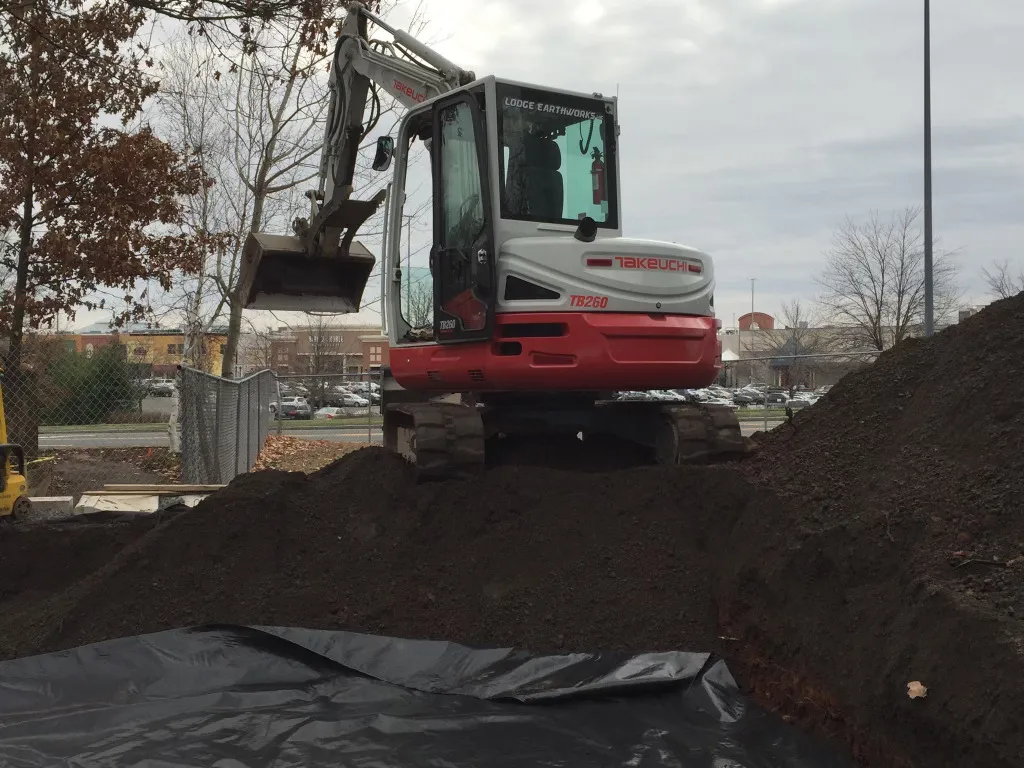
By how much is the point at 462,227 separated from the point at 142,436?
15300 millimetres

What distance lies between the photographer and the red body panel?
239 inches

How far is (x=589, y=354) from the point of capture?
6.06m

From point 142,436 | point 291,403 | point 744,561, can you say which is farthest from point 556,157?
point 291,403

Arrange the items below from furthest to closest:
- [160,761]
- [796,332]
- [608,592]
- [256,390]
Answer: [796,332] < [256,390] < [608,592] < [160,761]

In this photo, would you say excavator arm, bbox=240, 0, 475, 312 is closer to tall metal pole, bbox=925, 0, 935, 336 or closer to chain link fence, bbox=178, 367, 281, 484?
chain link fence, bbox=178, 367, 281, 484

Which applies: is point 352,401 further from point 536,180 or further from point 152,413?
point 536,180

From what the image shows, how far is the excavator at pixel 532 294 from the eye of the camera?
612 cm

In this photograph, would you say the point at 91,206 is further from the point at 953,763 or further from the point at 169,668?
the point at 953,763

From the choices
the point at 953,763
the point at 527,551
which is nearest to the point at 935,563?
the point at 953,763

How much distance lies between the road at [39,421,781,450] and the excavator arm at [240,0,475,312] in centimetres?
868

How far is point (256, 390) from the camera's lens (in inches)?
596

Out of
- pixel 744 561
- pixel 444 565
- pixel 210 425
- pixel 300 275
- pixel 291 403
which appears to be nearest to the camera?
pixel 744 561

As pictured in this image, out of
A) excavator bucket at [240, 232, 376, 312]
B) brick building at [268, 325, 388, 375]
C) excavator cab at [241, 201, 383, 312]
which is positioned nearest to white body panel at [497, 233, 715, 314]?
excavator cab at [241, 201, 383, 312]

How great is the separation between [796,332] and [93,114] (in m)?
19.2
